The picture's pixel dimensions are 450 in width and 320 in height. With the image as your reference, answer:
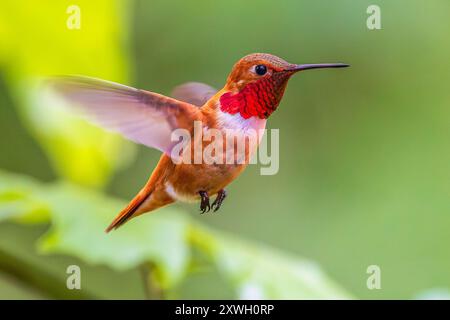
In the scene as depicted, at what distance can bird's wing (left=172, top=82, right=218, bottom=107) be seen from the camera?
2.12 ft

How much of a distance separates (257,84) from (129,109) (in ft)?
0.38

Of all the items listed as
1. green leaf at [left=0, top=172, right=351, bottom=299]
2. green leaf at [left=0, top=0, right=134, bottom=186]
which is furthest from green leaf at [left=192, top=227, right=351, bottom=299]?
green leaf at [left=0, top=0, right=134, bottom=186]

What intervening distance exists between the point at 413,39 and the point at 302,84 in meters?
0.36

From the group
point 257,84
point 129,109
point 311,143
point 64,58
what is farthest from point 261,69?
point 311,143

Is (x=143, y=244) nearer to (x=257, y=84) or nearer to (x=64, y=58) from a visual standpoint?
(x=64, y=58)

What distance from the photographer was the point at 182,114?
1.92 ft

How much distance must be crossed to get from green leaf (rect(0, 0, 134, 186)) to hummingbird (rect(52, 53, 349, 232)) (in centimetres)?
24

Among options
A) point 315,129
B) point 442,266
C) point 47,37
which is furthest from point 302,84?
point 47,37

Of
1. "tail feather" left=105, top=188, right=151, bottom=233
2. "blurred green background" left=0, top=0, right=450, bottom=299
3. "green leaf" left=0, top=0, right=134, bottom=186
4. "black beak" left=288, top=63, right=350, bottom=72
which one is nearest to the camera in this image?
"black beak" left=288, top=63, right=350, bottom=72

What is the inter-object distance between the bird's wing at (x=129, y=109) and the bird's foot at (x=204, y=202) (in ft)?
0.17

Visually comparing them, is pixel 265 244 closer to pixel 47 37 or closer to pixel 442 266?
pixel 442 266

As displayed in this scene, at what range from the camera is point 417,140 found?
2275 mm

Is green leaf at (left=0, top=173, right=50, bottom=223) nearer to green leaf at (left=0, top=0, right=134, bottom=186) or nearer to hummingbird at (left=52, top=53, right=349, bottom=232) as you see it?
green leaf at (left=0, top=0, right=134, bottom=186)

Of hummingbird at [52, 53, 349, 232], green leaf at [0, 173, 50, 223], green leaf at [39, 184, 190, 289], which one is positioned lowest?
green leaf at [39, 184, 190, 289]
